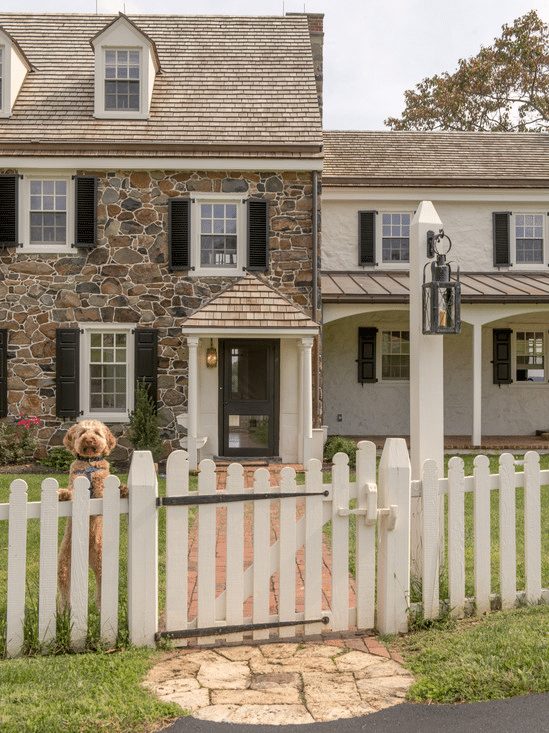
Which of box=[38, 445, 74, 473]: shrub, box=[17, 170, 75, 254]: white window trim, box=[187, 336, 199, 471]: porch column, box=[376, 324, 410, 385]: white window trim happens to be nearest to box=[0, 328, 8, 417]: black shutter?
box=[38, 445, 74, 473]: shrub

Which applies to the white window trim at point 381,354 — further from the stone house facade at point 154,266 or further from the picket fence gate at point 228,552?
the picket fence gate at point 228,552

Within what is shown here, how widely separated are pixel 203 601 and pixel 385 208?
1191 cm

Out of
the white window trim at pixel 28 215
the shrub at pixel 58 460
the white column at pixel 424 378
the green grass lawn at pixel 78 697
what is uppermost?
the white window trim at pixel 28 215

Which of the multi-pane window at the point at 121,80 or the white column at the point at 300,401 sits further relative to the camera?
the multi-pane window at the point at 121,80

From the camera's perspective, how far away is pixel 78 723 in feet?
9.10

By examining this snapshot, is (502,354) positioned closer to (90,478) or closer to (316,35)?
(316,35)

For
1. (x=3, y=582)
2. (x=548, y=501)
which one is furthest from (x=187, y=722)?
(x=548, y=501)

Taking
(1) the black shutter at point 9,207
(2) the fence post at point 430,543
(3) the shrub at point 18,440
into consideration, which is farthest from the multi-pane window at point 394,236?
(2) the fence post at point 430,543

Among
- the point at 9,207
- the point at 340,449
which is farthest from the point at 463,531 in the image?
the point at 9,207

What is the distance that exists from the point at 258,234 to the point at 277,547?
8.56 meters

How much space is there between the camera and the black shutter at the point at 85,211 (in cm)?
1156

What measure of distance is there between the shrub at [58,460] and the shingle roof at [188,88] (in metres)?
5.25

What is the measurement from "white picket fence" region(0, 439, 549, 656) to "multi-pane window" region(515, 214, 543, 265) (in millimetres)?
11409

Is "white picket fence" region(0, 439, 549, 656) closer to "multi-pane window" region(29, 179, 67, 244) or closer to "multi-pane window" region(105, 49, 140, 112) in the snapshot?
"multi-pane window" region(29, 179, 67, 244)
